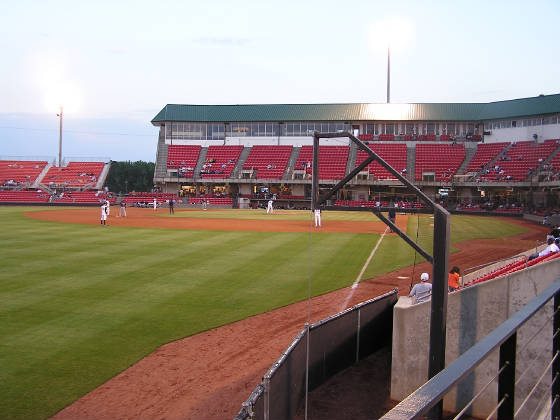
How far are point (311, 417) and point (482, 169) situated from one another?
174 ft

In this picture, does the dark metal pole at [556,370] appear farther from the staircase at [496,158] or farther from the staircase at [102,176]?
the staircase at [102,176]

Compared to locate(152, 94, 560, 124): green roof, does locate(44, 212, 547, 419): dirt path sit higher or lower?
lower

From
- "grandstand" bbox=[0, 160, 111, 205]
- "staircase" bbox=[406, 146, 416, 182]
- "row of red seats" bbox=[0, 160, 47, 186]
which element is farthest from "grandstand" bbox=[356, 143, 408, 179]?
"row of red seats" bbox=[0, 160, 47, 186]

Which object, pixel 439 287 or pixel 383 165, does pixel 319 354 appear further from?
pixel 383 165

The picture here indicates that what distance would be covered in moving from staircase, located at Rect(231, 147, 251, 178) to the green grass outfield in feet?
117

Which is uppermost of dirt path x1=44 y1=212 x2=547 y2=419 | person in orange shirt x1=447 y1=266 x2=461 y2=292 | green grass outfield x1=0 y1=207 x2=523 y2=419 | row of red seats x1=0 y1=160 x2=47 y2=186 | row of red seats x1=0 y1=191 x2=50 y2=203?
row of red seats x1=0 y1=160 x2=47 y2=186

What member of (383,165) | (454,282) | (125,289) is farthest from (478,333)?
(125,289)

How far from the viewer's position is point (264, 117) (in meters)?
68.5

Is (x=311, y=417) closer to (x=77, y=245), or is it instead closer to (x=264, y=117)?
(x=77, y=245)

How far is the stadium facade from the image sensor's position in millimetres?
53438

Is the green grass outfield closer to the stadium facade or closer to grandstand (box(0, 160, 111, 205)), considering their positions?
the stadium facade

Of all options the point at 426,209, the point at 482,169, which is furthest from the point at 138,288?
the point at 482,169

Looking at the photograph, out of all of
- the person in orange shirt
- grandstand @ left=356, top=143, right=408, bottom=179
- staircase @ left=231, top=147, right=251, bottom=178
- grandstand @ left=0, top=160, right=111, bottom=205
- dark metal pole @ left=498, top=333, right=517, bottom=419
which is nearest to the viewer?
dark metal pole @ left=498, top=333, right=517, bottom=419

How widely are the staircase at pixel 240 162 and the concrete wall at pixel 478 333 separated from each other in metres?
54.7
